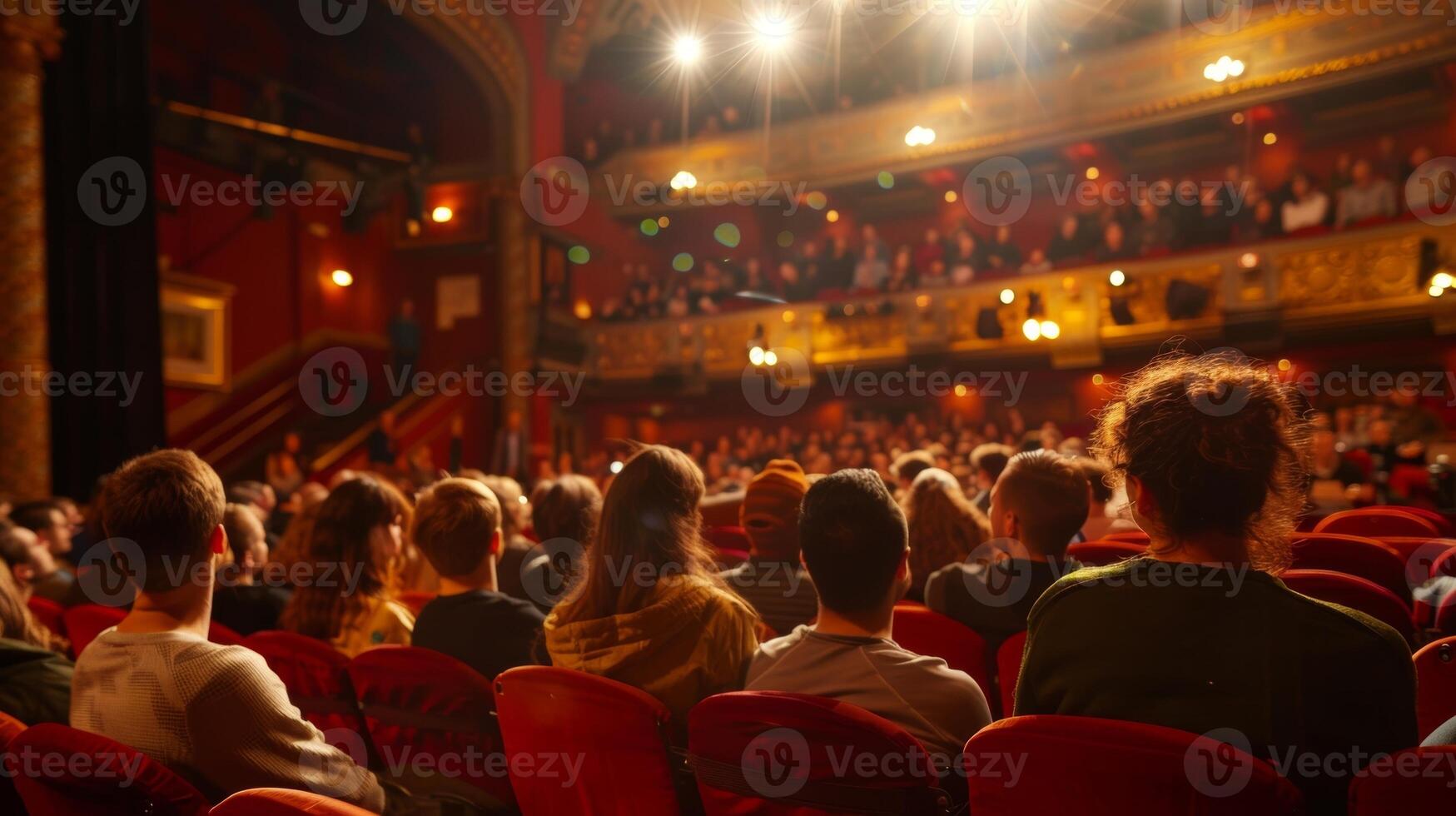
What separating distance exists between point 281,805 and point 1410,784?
47.2 inches

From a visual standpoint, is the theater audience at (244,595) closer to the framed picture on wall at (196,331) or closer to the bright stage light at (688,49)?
the framed picture on wall at (196,331)

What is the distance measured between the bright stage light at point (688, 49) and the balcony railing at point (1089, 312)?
4.55m

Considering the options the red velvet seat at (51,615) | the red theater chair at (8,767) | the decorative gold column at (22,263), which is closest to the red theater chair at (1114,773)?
the red theater chair at (8,767)

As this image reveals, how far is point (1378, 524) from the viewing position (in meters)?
3.31

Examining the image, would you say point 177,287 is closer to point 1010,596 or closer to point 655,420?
point 655,420

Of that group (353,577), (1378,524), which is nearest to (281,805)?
(353,577)

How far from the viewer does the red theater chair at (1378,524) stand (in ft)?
10.7

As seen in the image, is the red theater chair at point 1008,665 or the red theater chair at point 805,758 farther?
the red theater chair at point 1008,665

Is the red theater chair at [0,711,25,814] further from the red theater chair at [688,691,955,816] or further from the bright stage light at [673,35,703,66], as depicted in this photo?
the bright stage light at [673,35,703,66]

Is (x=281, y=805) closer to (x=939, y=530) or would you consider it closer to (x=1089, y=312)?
(x=939, y=530)

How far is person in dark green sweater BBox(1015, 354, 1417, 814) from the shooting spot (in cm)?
117

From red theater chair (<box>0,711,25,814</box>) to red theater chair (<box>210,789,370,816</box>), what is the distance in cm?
55

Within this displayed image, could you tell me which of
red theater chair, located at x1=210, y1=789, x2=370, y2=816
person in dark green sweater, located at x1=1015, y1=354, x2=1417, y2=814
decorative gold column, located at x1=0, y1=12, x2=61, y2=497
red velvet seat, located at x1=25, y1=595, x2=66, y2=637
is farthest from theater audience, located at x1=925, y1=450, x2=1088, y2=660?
decorative gold column, located at x1=0, y1=12, x2=61, y2=497

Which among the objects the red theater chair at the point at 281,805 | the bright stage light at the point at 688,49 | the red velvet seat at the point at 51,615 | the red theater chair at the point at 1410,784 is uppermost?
the bright stage light at the point at 688,49
